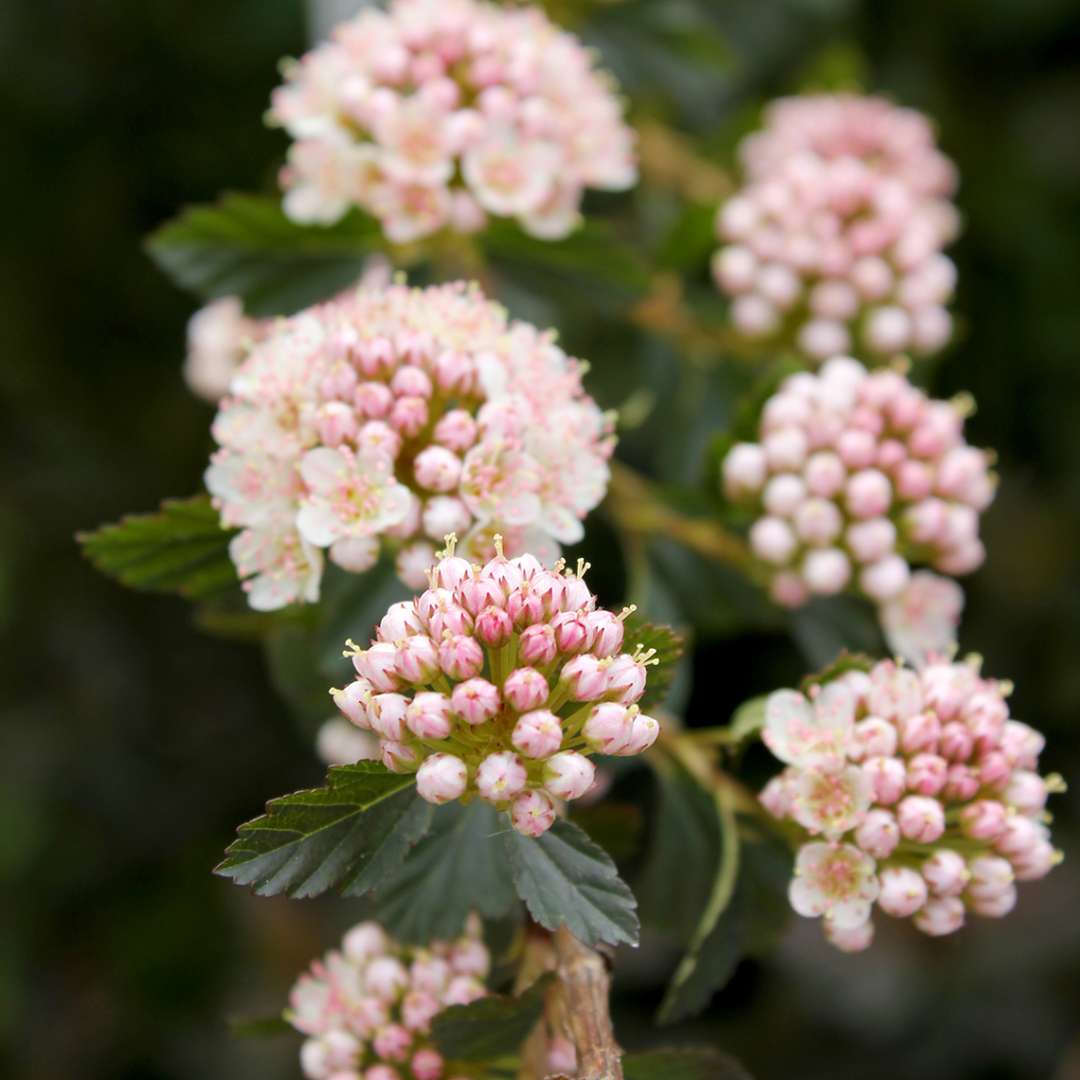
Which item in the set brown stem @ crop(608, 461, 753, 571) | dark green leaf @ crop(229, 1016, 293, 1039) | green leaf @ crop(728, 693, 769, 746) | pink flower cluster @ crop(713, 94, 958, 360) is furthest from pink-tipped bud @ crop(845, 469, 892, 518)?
dark green leaf @ crop(229, 1016, 293, 1039)

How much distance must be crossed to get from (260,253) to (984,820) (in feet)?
4.77

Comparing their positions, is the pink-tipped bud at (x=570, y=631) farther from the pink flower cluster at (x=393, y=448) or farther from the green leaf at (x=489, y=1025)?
the green leaf at (x=489, y=1025)

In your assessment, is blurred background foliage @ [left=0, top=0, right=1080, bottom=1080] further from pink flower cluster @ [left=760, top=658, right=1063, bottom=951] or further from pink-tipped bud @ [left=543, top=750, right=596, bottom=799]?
pink-tipped bud @ [left=543, top=750, right=596, bottom=799]

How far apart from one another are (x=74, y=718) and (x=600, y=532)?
2.31m

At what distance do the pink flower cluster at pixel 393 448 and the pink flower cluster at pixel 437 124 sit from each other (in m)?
0.42

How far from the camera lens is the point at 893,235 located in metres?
2.43

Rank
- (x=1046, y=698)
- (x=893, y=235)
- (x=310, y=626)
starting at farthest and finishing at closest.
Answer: (x=1046, y=698)
(x=893, y=235)
(x=310, y=626)

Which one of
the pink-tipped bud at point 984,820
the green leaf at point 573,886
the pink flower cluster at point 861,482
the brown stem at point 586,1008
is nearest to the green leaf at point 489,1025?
the brown stem at point 586,1008

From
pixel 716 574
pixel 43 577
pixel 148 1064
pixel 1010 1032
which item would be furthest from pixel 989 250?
pixel 148 1064

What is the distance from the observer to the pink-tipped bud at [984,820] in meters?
1.55

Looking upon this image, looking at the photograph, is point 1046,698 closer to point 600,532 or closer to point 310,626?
point 600,532

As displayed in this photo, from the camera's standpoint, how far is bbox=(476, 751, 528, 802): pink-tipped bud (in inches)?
52.7

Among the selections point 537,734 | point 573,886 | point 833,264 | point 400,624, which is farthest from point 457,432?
point 833,264

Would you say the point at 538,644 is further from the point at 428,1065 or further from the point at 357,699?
the point at 428,1065
